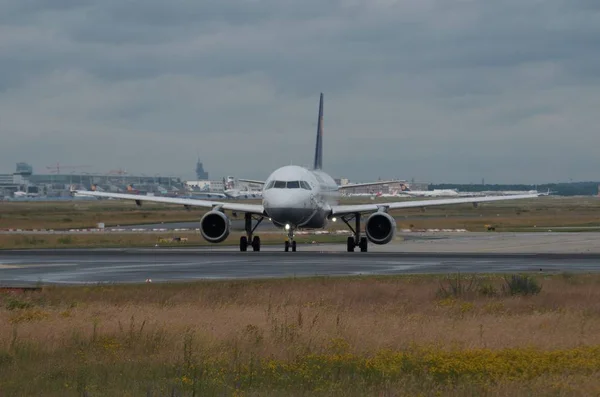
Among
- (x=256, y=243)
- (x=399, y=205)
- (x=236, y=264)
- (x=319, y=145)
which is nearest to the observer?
(x=236, y=264)

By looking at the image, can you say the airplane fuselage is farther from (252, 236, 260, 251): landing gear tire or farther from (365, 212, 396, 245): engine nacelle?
(365, 212, 396, 245): engine nacelle

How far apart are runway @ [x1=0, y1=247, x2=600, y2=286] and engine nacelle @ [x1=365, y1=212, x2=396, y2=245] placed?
3.32 feet

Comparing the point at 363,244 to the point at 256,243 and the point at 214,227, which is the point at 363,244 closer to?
the point at 256,243

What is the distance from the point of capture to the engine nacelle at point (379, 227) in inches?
2078

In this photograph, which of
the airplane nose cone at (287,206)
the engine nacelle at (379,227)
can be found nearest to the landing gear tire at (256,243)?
the airplane nose cone at (287,206)

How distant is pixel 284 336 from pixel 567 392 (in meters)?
6.96

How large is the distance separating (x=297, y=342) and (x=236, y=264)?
23.0 metres

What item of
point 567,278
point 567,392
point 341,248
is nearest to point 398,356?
point 567,392

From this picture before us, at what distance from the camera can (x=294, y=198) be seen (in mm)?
51562

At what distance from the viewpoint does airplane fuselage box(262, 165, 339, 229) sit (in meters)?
51.6

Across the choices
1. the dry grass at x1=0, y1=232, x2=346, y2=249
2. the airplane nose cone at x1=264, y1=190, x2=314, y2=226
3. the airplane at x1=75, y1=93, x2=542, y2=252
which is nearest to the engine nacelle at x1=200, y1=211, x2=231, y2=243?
the airplane at x1=75, y1=93, x2=542, y2=252

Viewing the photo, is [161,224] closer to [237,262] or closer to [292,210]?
[292,210]

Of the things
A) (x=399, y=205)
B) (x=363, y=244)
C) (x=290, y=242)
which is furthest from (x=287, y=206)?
(x=399, y=205)

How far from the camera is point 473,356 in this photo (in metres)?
18.2
